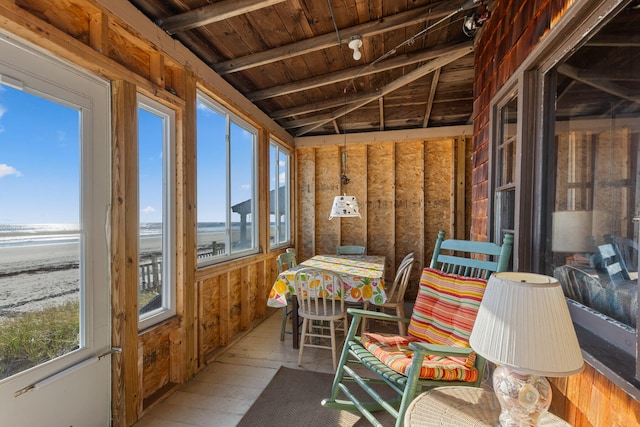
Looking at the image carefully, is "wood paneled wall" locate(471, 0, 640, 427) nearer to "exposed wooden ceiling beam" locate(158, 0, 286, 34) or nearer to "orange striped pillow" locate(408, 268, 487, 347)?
"orange striped pillow" locate(408, 268, 487, 347)

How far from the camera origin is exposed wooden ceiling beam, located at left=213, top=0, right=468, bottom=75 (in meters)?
2.37

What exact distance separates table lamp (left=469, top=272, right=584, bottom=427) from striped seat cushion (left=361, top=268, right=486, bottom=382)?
23.7 inches

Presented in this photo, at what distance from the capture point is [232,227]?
11.2 feet

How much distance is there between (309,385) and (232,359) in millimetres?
844

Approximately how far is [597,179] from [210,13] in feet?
7.89

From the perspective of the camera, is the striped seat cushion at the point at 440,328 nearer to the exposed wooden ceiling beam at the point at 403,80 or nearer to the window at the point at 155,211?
the window at the point at 155,211

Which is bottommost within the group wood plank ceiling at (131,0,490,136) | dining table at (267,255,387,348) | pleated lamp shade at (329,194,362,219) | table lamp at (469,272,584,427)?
dining table at (267,255,387,348)

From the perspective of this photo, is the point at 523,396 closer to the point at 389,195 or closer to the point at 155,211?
the point at 155,211

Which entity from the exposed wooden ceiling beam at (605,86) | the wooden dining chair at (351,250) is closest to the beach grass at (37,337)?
the exposed wooden ceiling beam at (605,86)

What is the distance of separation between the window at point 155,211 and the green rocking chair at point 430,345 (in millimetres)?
1378

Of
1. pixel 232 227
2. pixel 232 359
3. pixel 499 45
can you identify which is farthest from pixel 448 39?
pixel 232 359

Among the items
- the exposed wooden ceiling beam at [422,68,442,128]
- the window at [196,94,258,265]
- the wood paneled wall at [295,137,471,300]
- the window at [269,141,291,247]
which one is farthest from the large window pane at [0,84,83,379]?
the wood paneled wall at [295,137,471,300]

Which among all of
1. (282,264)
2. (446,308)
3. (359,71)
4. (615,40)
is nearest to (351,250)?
(282,264)

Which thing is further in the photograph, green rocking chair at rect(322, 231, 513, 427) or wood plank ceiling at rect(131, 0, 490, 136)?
wood plank ceiling at rect(131, 0, 490, 136)
